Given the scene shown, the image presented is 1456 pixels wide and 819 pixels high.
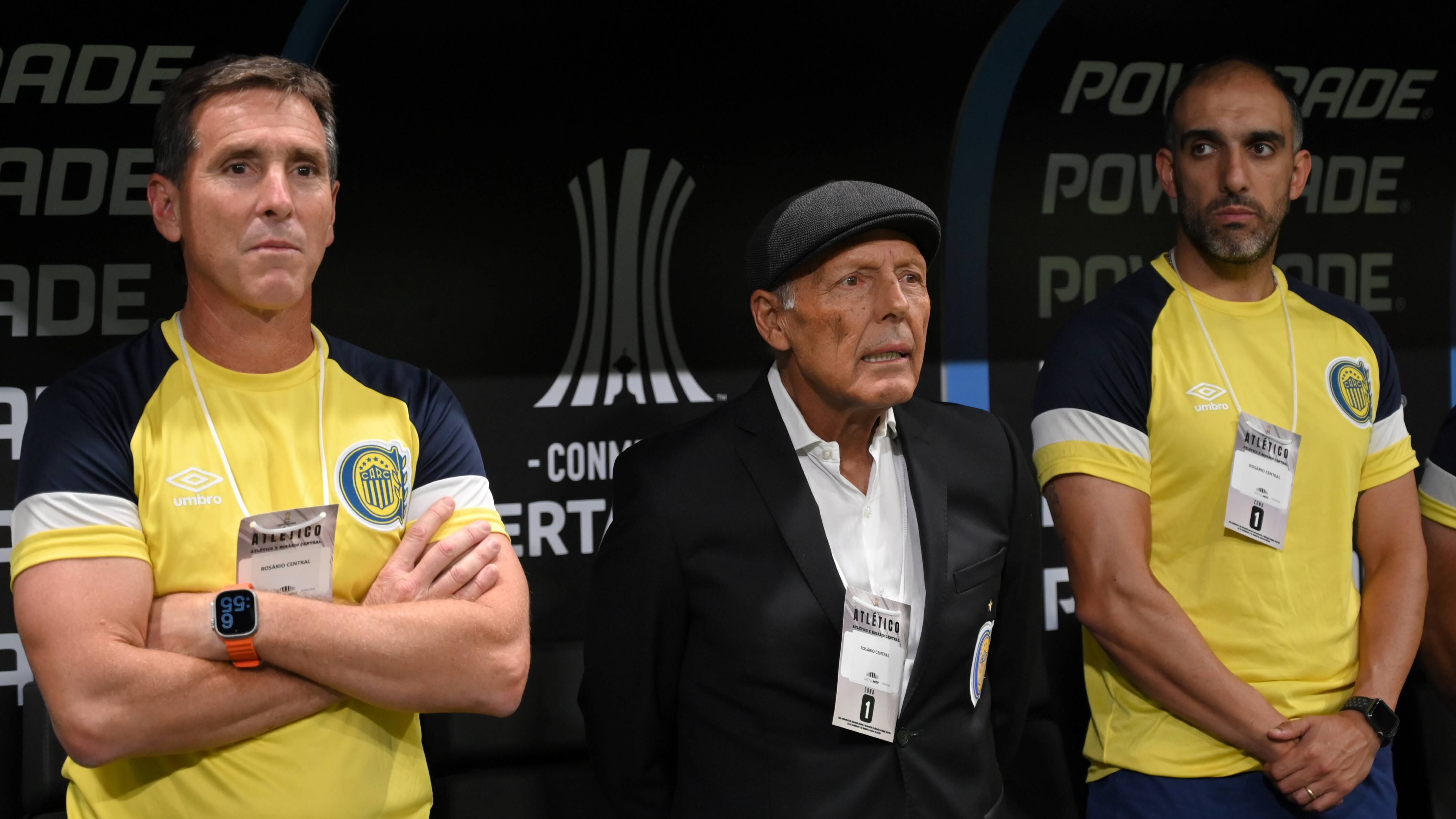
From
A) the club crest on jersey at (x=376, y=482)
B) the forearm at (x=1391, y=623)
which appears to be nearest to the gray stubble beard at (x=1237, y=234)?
the forearm at (x=1391, y=623)

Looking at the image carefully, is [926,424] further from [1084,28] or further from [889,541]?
[1084,28]

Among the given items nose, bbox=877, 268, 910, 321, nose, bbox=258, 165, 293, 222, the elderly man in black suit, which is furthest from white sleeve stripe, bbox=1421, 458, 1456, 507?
nose, bbox=258, 165, 293, 222

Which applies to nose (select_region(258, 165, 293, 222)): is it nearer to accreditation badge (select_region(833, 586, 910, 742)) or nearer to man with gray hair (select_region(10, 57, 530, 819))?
man with gray hair (select_region(10, 57, 530, 819))

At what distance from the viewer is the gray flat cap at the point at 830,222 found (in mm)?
1938

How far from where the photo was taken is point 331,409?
2.00 metres

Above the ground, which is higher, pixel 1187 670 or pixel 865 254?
pixel 865 254

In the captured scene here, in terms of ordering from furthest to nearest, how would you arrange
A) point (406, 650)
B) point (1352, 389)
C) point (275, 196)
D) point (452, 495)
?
point (1352, 389), point (452, 495), point (275, 196), point (406, 650)

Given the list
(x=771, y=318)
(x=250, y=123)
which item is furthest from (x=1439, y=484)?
(x=250, y=123)

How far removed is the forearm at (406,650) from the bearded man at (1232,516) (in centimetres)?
111

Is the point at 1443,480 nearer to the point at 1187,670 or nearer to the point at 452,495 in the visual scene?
the point at 1187,670

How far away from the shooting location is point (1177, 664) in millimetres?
2354

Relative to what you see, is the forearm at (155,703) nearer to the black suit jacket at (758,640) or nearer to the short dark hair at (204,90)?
the black suit jacket at (758,640)

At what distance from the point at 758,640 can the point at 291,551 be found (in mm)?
678

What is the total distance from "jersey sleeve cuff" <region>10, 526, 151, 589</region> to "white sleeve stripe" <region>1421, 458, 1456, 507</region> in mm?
2608
